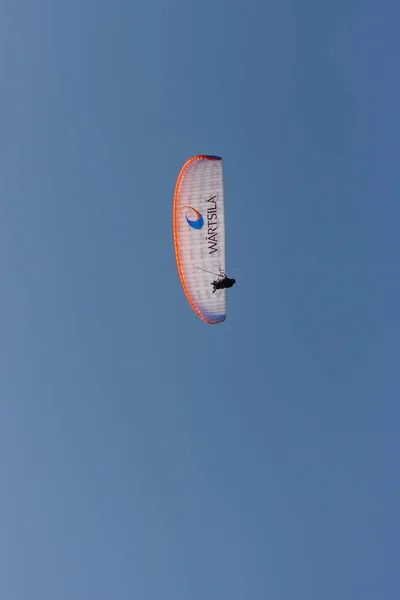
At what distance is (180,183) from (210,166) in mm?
1851

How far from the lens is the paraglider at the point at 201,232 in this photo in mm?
29625

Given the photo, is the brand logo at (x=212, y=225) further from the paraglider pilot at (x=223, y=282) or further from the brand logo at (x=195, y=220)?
the paraglider pilot at (x=223, y=282)

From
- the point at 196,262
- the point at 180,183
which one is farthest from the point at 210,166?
the point at 196,262

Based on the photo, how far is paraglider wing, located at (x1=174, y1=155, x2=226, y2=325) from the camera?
97.2 feet

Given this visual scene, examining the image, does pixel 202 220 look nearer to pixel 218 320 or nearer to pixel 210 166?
pixel 210 166

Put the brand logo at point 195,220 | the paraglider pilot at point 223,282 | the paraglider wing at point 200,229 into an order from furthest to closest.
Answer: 1. the paraglider pilot at point 223,282
2. the brand logo at point 195,220
3. the paraglider wing at point 200,229

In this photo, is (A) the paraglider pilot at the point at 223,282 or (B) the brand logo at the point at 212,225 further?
(A) the paraglider pilot at the point at 223,282

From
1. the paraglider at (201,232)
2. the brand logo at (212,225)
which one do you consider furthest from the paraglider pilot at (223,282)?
the brand logo at (212,225)

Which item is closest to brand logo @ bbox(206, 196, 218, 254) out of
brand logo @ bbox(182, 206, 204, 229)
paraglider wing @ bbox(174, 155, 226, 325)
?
paraglider wing @ bbox(174, 155, 226, 325)

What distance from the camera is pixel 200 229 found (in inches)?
1200

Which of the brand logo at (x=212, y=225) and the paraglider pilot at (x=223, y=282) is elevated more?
the brand logo at (x=212, y=225)

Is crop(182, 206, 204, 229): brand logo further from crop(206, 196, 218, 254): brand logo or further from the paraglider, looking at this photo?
crop(206, 196, 218, 254): brand logo

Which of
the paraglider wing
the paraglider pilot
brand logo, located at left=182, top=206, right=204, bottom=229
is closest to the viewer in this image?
the paraglider wing

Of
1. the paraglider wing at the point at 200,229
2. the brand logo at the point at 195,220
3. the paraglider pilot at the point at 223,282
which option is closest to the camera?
the paraglider wing at the point at 200,229
